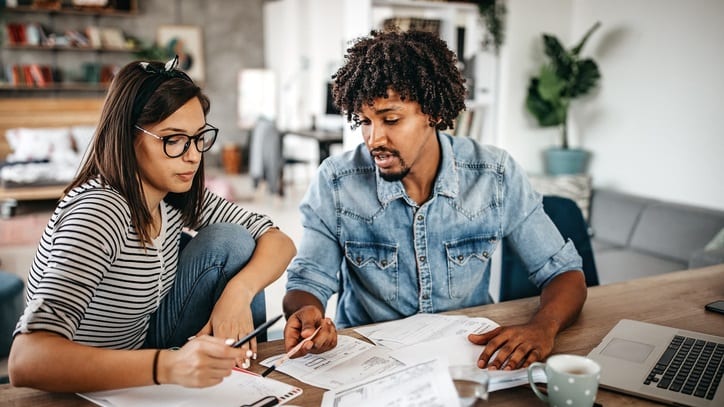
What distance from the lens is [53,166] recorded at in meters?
6.48

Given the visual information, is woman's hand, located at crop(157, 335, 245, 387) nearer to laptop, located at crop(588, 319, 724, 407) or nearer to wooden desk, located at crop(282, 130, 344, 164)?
laptop, located at crop(588, 319, 724, 407)

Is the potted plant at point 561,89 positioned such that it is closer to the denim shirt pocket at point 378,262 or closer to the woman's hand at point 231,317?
the denim shirt pocket at point 378,262

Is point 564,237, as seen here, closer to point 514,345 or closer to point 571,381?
point 514,345

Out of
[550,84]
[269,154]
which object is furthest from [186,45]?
[550,84]

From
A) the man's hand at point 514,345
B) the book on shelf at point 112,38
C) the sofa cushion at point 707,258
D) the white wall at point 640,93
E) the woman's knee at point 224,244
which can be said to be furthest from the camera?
the book on shelf at point 112,38

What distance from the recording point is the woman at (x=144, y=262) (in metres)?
0.96

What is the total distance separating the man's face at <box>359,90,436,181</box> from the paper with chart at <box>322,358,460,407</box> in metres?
0.64

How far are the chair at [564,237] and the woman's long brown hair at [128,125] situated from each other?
1.07 metres

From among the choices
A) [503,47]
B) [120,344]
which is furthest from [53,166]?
[120,344]

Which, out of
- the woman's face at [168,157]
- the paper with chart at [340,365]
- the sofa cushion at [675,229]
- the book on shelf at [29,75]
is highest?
the book on shelf at [29,75]

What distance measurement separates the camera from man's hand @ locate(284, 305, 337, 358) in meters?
1.18

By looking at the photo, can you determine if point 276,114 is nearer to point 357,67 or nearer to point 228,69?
point 228,69

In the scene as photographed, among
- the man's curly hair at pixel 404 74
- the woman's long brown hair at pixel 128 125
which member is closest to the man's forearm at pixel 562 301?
the man's curly hair at pixel 404 74

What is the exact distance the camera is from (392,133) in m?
1.53
